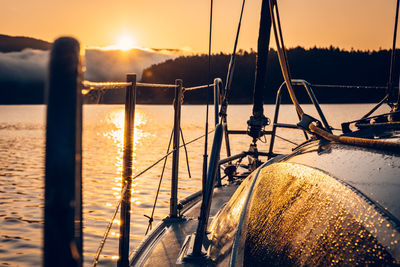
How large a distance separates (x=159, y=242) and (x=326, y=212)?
2282 millimetres

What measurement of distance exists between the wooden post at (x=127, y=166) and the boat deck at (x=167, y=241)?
0.29 metres

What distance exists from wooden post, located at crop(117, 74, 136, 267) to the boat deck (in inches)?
11.3

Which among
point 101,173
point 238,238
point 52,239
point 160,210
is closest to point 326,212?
point 238,238

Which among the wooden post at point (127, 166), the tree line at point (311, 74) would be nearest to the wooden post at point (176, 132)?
the wooden post at point (127, 166)

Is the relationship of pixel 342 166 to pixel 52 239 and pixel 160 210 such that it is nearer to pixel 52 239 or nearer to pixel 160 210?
pixel 52 239

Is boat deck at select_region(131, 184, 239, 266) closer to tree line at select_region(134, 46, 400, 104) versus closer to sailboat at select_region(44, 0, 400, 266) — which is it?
sailboat at select_region(44, 0, 400, 266)

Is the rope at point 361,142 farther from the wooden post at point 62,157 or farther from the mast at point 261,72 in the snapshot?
the mast at point 261,72

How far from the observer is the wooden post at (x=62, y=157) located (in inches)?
34.7

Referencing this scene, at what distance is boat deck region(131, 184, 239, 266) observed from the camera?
3008mm

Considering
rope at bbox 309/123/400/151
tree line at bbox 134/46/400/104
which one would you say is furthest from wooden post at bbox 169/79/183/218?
tree line at bbox 134/46/400/104

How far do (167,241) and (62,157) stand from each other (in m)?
2.70

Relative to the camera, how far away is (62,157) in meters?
0.89

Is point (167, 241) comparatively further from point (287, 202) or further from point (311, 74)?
point (311, 74)

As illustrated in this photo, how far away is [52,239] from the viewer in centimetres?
89
